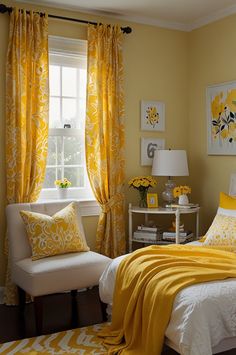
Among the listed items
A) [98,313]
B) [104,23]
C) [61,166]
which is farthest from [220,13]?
[98,313]

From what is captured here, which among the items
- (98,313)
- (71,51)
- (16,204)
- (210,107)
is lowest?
(98,313)

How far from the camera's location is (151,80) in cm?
511

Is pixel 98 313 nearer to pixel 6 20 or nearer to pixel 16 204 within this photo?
pixel 16 204

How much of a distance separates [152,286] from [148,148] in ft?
7.58

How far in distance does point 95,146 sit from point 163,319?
7.34ft

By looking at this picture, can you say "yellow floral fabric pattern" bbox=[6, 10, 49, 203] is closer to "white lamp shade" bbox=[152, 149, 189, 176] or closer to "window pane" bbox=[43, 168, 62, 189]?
"window pane" bbox=[43, 168, 62, 189]

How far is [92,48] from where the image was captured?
4637mm

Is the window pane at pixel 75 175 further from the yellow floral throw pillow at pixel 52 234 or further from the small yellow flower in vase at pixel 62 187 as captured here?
the yellow floral throw pillow at pixel 52 234

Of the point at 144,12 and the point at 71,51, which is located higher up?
the point at 144,12

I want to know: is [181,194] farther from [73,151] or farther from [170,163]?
[73,151]

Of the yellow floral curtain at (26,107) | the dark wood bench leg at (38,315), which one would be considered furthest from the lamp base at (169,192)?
the dark wood bench leg at (38,315)

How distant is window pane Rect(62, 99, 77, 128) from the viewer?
4.73m

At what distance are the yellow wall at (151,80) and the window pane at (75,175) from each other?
1.30ft

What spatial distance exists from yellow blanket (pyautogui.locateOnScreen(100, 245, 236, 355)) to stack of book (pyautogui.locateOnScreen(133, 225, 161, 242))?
1030mm
